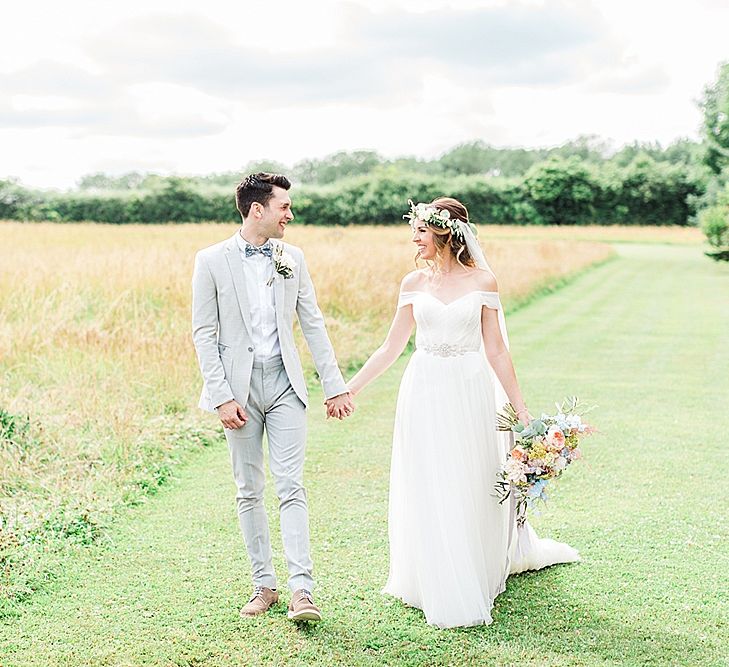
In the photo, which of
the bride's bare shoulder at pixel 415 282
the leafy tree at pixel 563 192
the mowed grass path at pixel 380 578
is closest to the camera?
the mowed grass path at pixel 380 578

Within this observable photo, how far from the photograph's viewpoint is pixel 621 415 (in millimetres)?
9844

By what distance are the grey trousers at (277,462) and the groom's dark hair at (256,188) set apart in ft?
2.44

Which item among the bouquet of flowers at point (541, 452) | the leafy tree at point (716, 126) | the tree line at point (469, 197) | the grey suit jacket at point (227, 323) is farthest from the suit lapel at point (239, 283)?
the tree line at point (469, 197)

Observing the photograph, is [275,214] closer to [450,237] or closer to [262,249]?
[262,249]

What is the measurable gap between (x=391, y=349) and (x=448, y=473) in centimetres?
74

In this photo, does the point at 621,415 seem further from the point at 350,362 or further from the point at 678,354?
the point at 678,354

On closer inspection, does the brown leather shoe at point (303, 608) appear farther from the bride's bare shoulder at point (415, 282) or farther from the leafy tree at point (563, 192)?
the leafy tree at point (563, 192)

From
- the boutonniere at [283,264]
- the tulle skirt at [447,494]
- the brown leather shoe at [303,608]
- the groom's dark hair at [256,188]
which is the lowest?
the brown leather shoe at [303,608]

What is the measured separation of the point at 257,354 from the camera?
4.55m

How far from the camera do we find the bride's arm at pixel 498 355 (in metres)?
4.86

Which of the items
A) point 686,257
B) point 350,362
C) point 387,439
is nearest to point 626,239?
point 686,257

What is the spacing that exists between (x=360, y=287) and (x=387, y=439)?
7.47m

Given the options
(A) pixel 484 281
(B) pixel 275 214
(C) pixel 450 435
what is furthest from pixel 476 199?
(B) pixel 275 214

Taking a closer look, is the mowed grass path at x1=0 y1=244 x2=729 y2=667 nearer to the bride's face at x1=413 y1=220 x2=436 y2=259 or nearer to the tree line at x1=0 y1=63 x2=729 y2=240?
the bride's face at x1=413 y1=220 x2=436 y2=259
